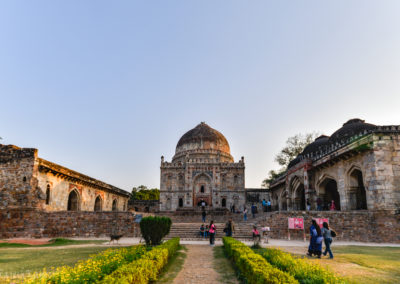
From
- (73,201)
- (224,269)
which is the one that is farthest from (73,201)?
(224,269)

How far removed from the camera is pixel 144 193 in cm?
5384

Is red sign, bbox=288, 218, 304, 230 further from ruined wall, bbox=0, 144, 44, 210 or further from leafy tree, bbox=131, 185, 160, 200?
leafy tree, bbox=131, 185, 160, 200

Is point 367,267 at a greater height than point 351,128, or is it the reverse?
point 351,128

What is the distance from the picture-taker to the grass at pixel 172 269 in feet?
21.4

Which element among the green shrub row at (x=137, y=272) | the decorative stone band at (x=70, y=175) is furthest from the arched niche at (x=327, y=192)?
the decorative stone band at (x=70, y=175)

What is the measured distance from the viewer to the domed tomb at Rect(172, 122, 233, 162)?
40.1 m

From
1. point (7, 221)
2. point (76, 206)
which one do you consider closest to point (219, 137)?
point (76, 206)

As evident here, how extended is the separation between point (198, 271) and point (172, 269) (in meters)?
0.74

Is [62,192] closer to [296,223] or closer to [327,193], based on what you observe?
[296,223]

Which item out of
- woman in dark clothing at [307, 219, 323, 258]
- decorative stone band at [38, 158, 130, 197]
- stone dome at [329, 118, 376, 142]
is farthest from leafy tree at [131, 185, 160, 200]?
woman in dark clothing at [307, 219, 323, 258]

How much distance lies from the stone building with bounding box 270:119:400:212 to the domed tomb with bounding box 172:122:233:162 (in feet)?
52.3

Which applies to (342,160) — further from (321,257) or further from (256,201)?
(256,201)

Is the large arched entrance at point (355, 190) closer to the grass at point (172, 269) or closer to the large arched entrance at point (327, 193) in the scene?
the large arched entrance at point (327, 193)

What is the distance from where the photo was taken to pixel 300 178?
77.2 ft
